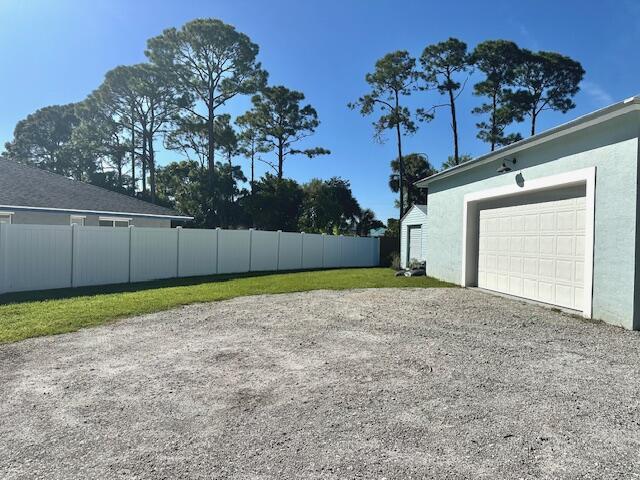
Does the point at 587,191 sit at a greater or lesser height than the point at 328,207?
lesser

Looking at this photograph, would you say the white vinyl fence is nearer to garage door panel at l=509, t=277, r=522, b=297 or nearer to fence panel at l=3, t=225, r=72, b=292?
fence panel at l=3, t=225, r=72, b=292

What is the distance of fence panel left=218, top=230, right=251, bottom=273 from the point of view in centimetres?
1581

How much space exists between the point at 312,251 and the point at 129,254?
9.84 metres

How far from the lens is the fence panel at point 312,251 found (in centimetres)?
1998

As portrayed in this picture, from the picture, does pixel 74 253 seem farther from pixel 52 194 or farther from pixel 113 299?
pixel 52 194

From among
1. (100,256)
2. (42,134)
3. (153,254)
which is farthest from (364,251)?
(42,134)

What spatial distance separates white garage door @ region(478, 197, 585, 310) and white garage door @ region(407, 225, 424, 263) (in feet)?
22.5

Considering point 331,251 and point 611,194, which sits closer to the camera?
point 611,194

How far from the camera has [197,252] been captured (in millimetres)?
14750

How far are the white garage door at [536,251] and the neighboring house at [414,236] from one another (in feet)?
21.2

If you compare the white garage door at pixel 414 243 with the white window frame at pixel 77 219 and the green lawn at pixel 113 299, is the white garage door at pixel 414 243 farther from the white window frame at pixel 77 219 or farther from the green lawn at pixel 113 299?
the white window frame at pixel 77 219

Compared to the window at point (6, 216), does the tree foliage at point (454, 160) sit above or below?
above

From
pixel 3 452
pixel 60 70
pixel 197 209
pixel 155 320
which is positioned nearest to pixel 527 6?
pixel 155 320

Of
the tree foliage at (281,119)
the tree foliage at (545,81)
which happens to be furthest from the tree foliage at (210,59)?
the tree foliage at (545,81)
